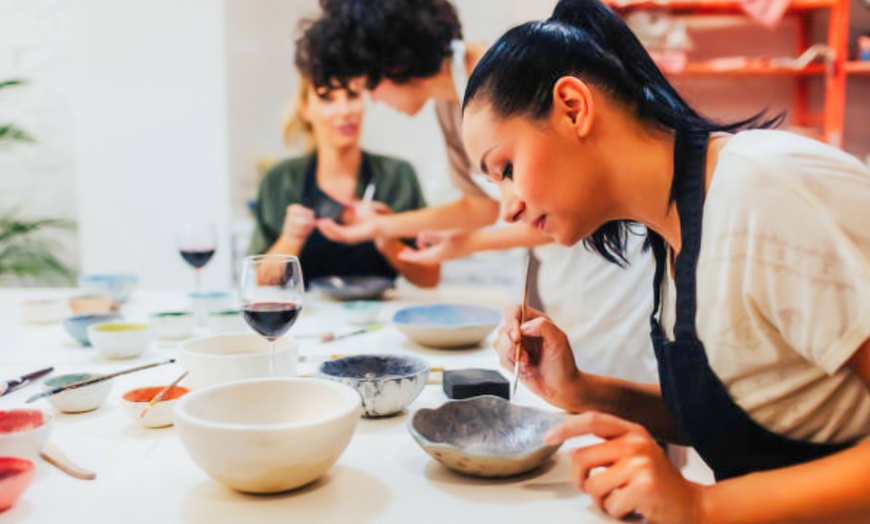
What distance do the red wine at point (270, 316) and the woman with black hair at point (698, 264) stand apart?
399 mm

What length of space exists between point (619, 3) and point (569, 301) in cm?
205

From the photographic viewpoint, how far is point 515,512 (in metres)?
0.87

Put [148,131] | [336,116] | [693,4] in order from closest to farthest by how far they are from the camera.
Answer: [336,116], [148,131], [693,4]

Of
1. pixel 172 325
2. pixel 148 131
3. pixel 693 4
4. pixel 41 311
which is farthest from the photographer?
pixel 693 4

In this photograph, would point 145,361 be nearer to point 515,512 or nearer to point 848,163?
point 515,512

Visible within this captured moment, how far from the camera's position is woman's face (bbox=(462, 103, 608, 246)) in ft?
3.40

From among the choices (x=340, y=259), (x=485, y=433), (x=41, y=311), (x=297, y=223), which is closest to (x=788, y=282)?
(x=485, y=433)

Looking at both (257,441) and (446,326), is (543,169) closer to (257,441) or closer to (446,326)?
(257,441)

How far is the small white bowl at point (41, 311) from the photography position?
81.3 inches

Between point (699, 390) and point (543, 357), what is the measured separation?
317 millimetres

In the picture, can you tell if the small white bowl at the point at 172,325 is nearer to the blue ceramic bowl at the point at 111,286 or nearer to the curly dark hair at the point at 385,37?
the blue ceramic bowl at the point at 111,286

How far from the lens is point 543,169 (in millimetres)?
1042

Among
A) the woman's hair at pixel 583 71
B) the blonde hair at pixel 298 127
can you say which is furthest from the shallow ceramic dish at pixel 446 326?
the blonde hair at pixel 298 127

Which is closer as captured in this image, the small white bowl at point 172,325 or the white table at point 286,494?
the white table at point 286,494
